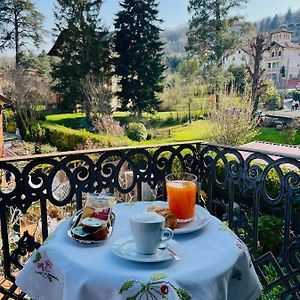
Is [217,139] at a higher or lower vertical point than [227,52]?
lower

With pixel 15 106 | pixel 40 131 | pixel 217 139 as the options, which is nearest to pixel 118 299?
pixel 217 139

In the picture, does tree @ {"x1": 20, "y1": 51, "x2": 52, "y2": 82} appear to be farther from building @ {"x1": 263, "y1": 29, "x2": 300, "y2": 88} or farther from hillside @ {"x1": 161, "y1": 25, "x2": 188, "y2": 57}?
hillside @ {"x1": 161, "y1": 25, "x2": 188, "y2": 57}

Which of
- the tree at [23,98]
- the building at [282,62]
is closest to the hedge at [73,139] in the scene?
the tree at [23,98]

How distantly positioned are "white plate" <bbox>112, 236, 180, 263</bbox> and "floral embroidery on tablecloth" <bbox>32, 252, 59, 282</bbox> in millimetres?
181

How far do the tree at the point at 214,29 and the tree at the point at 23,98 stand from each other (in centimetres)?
936

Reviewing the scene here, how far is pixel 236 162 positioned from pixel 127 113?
14769 millimetres

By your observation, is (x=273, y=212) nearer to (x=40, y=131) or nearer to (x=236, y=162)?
(x=236, y=162)

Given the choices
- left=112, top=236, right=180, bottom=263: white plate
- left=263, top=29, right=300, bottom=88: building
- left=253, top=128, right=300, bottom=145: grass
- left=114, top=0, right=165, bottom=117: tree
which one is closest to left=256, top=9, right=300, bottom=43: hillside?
left=263, top=29, right=300, bottom=88: building

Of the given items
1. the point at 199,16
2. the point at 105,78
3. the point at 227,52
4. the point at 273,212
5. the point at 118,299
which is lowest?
the point at 273,212

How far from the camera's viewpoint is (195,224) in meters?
1.04

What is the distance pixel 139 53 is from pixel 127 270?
49.9ft

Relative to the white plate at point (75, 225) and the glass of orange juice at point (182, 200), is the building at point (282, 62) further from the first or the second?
the white plate at point (75, 225)

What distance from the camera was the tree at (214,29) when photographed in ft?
59.1

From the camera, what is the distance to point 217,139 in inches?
357
